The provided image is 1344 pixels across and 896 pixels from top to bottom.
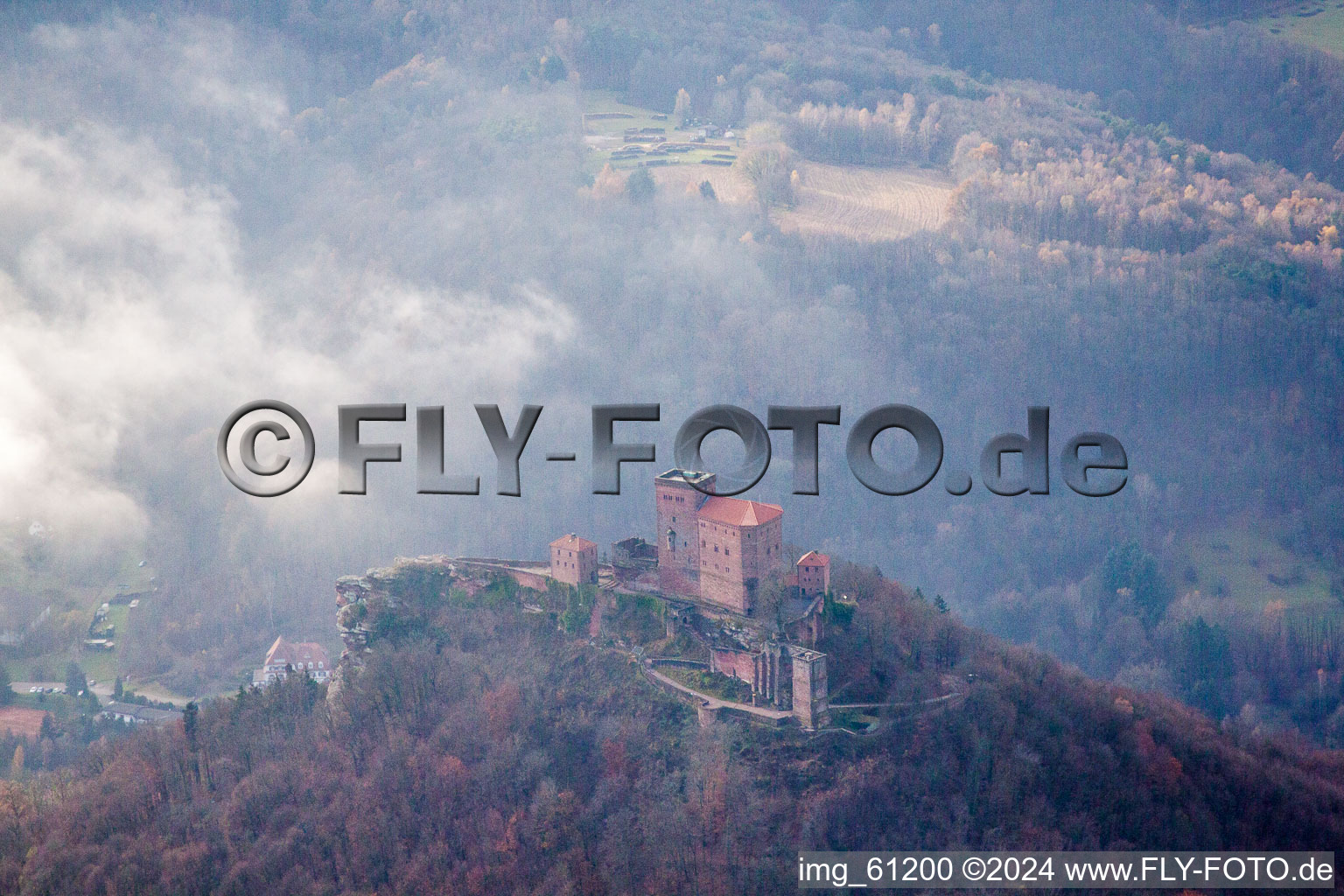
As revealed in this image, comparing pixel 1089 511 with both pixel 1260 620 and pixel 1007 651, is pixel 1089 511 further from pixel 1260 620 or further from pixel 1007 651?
pixel 1007 651

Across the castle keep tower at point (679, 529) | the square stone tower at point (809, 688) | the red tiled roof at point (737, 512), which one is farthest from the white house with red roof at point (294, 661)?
the square stone tower at point (809, 688)

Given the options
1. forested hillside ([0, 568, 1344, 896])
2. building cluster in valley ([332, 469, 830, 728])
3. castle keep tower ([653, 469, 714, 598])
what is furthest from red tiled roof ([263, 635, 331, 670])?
castle keep tower ([653, 469, 714, 598])

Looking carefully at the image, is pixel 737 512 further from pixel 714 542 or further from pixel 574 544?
pixel 574 544

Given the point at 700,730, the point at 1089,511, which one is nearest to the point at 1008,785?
the point at 700,730

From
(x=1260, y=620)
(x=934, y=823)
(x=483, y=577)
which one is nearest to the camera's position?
(x=934, y=823)

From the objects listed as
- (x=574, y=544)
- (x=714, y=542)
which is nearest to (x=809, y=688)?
(x=714, y=542)

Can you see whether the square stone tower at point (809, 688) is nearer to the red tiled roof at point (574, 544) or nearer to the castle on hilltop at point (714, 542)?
the castle on hilltop at point (714, 542)
